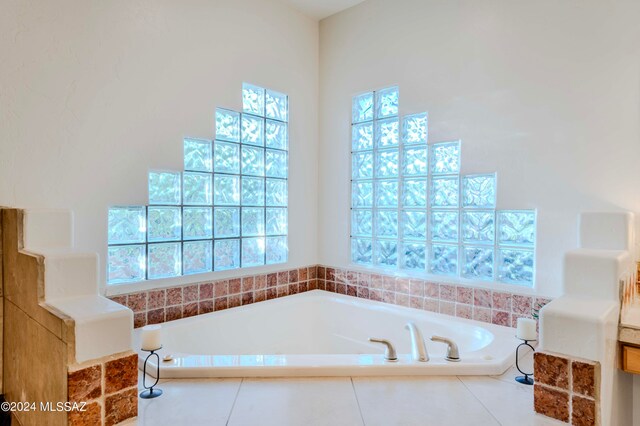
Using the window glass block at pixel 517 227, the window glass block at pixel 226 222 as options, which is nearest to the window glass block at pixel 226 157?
the window glass block at pixel 226 222

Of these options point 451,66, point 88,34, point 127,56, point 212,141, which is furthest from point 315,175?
point 88,34

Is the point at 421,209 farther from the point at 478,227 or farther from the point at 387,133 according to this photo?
the point at 387,133

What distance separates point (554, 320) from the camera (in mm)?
1086

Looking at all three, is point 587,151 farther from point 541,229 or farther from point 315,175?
point 315,175

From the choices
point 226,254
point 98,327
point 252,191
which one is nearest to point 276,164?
point 252,191

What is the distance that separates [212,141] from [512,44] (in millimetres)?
1777

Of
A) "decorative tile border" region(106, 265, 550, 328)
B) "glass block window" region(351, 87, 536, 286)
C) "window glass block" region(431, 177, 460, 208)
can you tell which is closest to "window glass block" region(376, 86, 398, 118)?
"glass block window" region(351, 87, 536, 286)

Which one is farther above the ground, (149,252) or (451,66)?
(451,66)

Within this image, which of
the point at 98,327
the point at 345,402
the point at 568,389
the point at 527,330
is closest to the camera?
the point at 98,327

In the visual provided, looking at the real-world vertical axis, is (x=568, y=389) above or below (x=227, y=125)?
below

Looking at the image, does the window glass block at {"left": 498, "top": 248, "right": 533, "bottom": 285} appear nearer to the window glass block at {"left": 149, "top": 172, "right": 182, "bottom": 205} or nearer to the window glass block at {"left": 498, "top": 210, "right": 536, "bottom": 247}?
the window glass block at {"left": 498, "top": 210, "right": 536, "bottom": 247}

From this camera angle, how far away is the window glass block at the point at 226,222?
2.32m

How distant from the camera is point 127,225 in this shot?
77.1 inches

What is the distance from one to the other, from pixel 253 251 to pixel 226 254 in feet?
0.70
